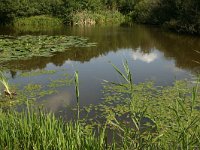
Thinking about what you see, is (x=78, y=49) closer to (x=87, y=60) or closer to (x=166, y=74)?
(x=87, y=60)

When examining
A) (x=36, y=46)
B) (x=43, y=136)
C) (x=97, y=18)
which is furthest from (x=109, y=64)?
(x=97, y=18)

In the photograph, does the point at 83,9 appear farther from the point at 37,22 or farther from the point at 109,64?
the point at 109,64

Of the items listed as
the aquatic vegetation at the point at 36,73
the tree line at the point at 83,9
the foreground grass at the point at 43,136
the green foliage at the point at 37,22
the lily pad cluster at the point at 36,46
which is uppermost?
the tree line at the point at 83,9

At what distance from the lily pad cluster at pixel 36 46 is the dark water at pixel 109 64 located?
0.59 m

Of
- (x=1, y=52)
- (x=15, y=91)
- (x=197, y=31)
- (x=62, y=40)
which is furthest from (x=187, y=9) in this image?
(x=15, y=91)

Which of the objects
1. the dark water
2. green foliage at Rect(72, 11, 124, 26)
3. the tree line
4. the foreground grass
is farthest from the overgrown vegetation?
green foliage at Rect(72, 11, 124, 26)

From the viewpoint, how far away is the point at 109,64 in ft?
43.7

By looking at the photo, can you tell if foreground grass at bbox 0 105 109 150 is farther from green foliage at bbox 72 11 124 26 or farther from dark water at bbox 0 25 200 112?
green foliage at bbox 72 11 124 26

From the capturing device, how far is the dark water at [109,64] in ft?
31.4

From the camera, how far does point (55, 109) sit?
26.3 feet

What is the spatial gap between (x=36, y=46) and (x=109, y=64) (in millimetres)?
4671

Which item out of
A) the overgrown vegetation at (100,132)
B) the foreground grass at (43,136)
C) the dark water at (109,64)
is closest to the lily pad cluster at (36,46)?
the dark water at (109,64)

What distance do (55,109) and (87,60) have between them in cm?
651

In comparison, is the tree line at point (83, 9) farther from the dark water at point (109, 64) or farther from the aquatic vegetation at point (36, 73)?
the aquatic vegetation at point (36, 73)
